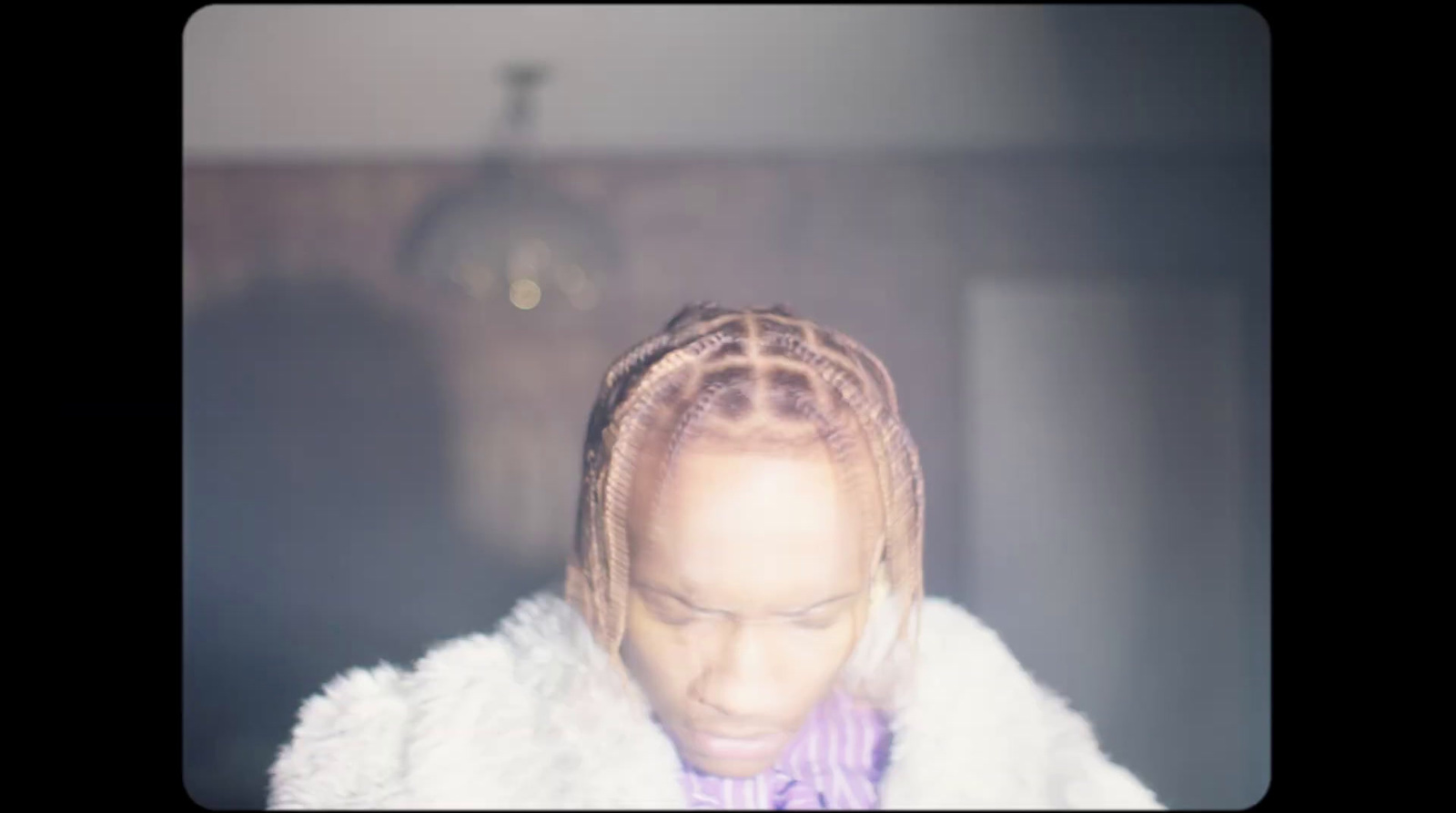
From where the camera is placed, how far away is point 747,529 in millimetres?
865

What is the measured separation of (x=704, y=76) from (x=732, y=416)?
0.36 meters

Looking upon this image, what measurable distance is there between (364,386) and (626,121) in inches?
14.0

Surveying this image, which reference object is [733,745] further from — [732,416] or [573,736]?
[732,416]

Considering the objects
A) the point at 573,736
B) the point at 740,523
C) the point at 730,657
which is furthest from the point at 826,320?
the point at 573,736

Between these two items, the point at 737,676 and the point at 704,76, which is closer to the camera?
the point at 737,676

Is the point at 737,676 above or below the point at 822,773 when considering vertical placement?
above

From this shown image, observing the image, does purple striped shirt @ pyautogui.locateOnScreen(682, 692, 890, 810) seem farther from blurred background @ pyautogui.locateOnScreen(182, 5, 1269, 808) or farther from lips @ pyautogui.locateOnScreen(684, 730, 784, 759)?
blurred background @ pyautogui.locateOnScreen(182, 5, 1269, 808)

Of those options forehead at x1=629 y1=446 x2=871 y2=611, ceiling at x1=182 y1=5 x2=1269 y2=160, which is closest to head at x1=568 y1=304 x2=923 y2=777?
forehead at x1=629 y1=446 x2=871 y2=611

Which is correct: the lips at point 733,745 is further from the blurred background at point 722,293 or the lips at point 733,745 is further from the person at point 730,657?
the blurred background at point 722,293

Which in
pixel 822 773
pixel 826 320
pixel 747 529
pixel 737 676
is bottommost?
pixel 822 773

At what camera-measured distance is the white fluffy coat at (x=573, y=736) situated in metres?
0.90

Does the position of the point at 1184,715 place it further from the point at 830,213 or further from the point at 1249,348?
the point at 830,213

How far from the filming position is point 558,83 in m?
0.99
